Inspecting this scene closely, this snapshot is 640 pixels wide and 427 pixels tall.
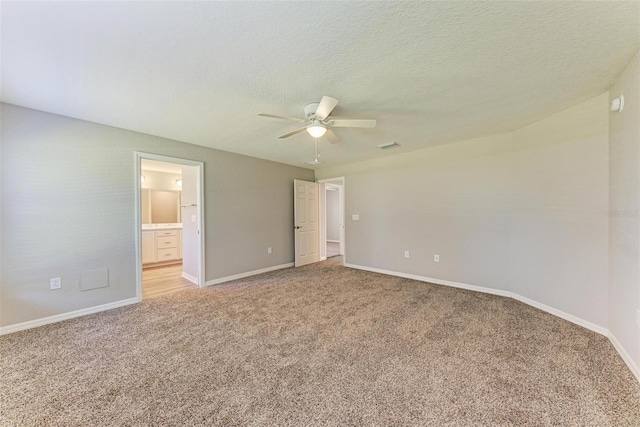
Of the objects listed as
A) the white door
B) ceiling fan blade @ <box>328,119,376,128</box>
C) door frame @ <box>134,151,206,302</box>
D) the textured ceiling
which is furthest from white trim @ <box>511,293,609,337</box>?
door frame @ <box>134,151,206,302</box>

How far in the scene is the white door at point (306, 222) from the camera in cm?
548

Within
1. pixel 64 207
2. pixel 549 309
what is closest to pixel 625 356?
pixel 549 309

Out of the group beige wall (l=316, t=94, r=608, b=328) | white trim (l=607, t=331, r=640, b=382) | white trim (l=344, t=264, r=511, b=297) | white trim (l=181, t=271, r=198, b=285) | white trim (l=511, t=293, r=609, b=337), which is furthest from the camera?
white trim (l=181, t=271, r=198, b=285)

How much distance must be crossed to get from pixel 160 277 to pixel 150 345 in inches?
110

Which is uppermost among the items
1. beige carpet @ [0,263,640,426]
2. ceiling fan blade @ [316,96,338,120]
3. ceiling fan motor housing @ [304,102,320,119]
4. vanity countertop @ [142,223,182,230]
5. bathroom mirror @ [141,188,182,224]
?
ceiling fan motor housing @ [304,102,320,119]

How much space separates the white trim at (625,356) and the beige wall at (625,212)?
0.03 meters

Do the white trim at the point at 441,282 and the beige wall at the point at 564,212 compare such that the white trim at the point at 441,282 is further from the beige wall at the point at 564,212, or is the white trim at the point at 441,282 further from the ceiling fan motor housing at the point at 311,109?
the ceiling fan motor housing at the point at 311,109

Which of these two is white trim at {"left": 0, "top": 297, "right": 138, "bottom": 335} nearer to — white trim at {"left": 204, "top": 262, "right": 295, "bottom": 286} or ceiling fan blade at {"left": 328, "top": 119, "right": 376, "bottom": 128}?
white trim at {"left": 204, "top": 262, "right": 295, "bottom": 286}

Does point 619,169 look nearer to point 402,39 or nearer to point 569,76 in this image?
Result: point 569,76

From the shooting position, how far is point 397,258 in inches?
180

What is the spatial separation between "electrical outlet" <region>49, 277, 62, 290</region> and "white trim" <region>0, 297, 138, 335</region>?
1.05 feet

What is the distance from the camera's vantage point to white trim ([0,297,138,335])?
2477 millimetres

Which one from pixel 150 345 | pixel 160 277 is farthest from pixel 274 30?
pixel 160 277

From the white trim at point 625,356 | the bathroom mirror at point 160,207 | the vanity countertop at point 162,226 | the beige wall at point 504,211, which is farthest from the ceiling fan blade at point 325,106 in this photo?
the bathroom mirror at point 160,207
